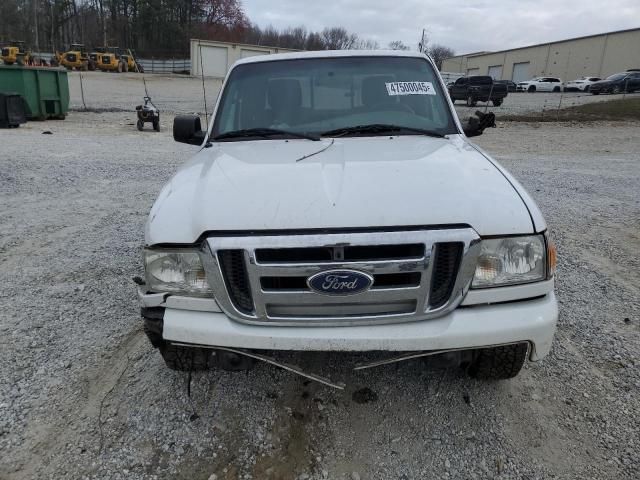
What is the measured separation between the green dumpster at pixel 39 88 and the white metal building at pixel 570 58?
51.9 meters

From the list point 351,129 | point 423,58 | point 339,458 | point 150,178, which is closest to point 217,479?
point 339,458

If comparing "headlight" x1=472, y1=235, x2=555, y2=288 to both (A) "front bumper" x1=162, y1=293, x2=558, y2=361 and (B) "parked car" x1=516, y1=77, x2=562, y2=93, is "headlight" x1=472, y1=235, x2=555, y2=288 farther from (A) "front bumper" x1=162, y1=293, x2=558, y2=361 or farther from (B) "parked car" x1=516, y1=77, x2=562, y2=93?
(B) "parked car" x1=516, y1=77, x2=562, y2=93

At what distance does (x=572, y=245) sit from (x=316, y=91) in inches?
137

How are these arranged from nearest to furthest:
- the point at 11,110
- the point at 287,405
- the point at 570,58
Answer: the point at 287,405 → the point at 11,110 → the point at 570,58

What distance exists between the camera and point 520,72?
201 feet

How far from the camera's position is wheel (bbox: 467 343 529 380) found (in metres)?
2.38

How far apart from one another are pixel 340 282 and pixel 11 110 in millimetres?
15443

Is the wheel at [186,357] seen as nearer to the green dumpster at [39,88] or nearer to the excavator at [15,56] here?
the green dumpster at [39,88]

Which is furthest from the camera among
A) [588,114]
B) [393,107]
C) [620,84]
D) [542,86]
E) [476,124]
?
[542,86]

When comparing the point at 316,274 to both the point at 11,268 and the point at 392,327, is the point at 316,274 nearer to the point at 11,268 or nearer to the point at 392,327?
the point at 392,327

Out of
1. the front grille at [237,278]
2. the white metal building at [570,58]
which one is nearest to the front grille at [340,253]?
the front grille at [237,278]

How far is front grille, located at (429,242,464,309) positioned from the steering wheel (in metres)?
1.70

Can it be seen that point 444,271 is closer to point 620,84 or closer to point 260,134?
point 260,134

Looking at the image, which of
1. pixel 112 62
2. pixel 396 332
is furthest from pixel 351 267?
pixel 112 62
